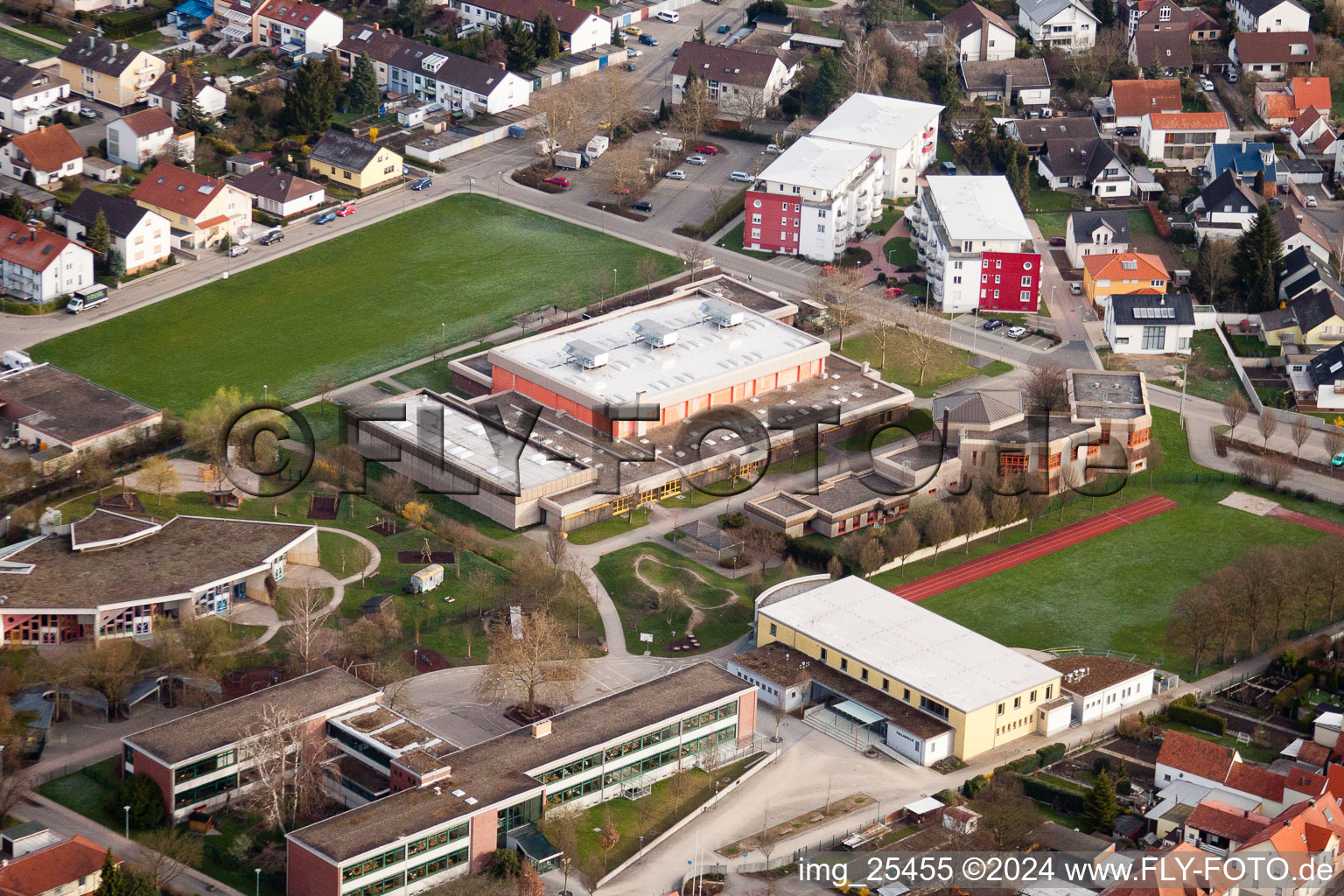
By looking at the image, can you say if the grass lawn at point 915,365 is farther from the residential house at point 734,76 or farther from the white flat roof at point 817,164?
the residential house at point 734,76

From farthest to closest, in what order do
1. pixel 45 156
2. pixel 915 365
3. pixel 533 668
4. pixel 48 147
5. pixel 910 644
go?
1. pixel 48 147
2. pixel 45 156
3. pixel 915 365
4. pixel 910 644
5. pixel 533 668

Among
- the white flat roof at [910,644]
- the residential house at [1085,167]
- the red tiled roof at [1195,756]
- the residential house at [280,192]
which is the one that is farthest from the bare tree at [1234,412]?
the residential house at [280,192]

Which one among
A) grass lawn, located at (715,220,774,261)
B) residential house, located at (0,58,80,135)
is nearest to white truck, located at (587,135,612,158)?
grass lawn, located at (715,220,774,261)

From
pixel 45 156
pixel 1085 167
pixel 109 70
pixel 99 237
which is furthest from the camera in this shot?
pixel 109 70

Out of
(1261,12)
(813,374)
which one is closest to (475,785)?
(813,374)

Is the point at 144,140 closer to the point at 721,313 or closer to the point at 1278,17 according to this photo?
the point at 721,313

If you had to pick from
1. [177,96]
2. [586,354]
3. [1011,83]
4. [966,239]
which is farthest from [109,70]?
[1011,83]
